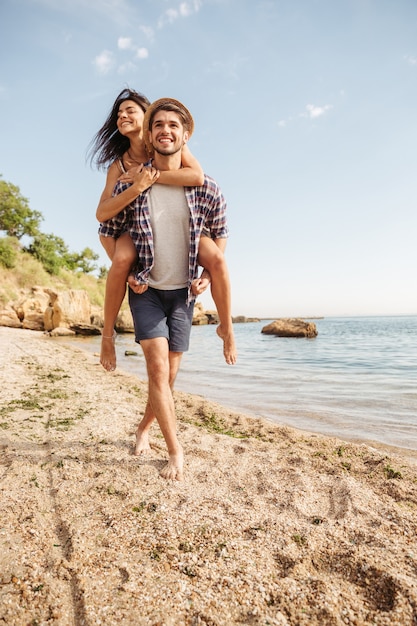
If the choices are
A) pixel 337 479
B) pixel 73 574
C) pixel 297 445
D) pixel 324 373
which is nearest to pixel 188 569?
pixel 73 574

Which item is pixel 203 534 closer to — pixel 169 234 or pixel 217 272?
pixel 217 272

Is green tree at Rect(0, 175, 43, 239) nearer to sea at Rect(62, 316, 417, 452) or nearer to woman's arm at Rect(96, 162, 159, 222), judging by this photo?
sea at Rect(62, 316, 417, 452)

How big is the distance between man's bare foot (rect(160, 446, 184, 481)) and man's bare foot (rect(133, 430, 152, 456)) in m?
0.43

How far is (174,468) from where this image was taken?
9.03ft

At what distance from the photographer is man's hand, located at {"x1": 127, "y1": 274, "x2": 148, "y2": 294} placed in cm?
276

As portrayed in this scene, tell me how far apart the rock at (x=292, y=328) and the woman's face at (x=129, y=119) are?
2259 centimetres

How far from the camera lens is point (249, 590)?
160cm

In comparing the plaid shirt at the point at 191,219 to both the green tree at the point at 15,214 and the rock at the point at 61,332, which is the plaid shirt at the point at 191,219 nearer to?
the rock at the point at 61,332

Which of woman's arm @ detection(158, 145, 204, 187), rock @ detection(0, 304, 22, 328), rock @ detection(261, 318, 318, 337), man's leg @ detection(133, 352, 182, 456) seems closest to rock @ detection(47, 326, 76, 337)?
rock @ detection(0, 304, 22, 328)

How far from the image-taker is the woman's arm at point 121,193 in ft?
8.43

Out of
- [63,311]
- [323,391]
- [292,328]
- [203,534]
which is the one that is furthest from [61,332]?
[203,534]

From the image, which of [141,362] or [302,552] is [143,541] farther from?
[141,362]

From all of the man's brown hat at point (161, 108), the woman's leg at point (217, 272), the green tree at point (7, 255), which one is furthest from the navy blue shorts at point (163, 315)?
the green tree at point (7, 255)

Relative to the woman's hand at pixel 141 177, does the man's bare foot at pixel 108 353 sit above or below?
below
